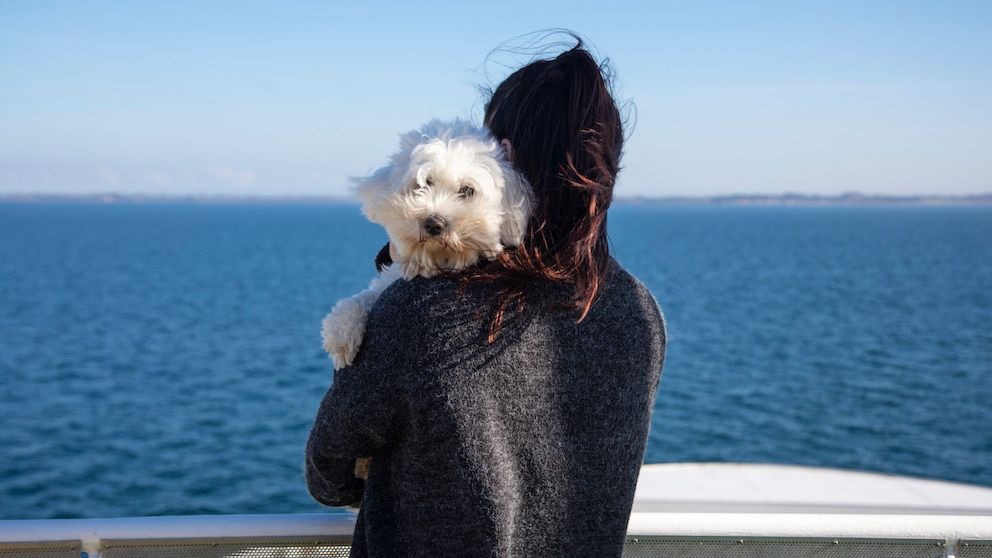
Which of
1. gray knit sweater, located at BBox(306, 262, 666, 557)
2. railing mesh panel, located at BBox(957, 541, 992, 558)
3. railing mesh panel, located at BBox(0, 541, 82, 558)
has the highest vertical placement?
gray knit sweater, located at BBox(306, 262, 666, 557)

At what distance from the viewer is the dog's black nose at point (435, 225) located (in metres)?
1.37

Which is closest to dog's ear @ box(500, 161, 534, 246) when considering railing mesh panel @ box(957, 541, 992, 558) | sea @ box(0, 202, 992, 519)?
sea @ box(0, 202, 992, 519)

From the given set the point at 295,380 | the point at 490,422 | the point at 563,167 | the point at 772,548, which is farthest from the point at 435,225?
the point at 295,380

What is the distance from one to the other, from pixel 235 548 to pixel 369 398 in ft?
2.10

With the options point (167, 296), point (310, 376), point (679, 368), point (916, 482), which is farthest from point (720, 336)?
point (167, 296)

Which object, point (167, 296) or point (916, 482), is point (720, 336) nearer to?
point (916, 482)

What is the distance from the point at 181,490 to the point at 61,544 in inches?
504

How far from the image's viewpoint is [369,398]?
136 centimetres

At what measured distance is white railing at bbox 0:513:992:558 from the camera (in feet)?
5.71

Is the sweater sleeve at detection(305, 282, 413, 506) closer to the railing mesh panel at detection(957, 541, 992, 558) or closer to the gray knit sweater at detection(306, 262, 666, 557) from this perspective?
the gray knit sweater at detection(306, 262, 666, 557)

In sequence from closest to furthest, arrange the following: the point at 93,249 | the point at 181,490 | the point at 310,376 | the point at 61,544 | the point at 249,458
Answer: the point at 61,544 < the point at 181,490 < the point at 249,458 < the point at 310,376 < the point at 93,249

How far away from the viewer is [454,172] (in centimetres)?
138

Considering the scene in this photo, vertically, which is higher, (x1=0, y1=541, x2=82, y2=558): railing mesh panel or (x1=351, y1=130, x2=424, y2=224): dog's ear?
(x1=351, y1=130, x2=424, y2=224): dog's ear

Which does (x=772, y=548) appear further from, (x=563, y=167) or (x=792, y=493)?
(x=792, y=493)
